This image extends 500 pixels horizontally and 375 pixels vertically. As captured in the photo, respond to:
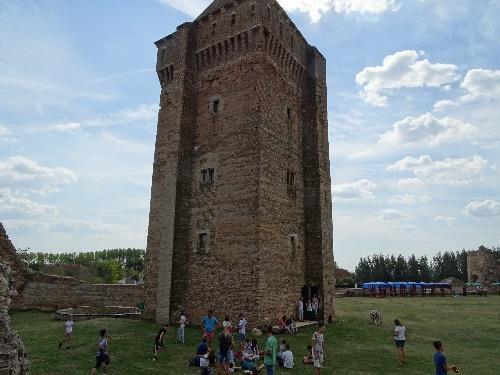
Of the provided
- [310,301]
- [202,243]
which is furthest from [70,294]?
[310,301]

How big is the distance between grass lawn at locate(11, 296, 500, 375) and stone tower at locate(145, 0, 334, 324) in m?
2.51

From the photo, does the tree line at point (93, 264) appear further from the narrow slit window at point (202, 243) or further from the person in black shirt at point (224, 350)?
the person in black shirt at point (224, 350)

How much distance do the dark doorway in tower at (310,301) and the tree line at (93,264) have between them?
148 feet

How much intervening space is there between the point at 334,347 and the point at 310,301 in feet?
21.1

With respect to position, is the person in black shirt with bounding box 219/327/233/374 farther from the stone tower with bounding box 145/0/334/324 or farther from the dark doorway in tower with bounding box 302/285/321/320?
the dark doorway in tower with bounding box 302/285/321/320

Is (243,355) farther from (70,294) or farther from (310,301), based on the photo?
(70,294)

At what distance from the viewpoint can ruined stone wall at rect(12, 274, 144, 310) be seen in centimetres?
3014

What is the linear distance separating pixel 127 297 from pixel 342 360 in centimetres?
2063

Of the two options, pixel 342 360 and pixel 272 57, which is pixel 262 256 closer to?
pixel 342 360

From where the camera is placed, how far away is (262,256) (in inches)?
774

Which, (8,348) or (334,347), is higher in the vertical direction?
(8,348)

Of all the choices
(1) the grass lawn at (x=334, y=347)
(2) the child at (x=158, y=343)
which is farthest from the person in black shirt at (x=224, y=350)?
(2) the child at (x=158, y=343)

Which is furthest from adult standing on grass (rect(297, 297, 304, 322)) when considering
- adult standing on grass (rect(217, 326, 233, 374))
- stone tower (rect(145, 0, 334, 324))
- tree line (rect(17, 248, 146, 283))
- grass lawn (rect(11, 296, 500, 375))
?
tree line (rect(17, 248, 146, 283))

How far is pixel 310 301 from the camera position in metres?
23.4
